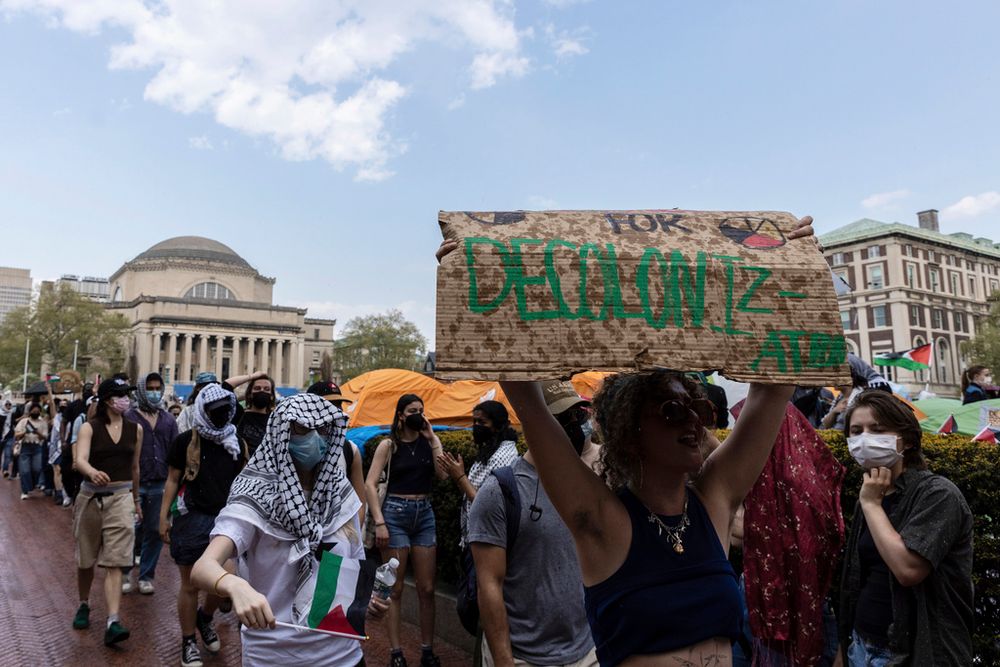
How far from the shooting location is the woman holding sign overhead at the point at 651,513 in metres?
1.91

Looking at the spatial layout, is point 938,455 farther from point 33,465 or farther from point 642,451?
point 33,465

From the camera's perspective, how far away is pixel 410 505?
19.1 feet

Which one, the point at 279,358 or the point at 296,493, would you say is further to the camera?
the point at 279,358

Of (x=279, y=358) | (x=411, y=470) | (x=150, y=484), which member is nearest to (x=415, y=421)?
(x=411, y=470)

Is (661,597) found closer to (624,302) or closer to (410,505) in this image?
(624,302)

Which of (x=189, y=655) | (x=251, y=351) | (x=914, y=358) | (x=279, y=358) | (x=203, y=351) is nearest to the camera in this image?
(x=189, y=655)

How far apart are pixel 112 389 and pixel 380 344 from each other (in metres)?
57.8

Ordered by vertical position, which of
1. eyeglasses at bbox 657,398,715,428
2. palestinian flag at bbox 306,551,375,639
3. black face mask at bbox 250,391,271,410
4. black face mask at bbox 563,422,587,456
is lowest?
palestinian flag at bbox 306,551,375,639

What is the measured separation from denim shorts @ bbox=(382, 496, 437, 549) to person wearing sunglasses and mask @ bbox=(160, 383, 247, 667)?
4.20 feet

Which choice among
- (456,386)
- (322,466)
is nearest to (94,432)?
(322,466)

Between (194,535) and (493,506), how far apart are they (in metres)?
3.49

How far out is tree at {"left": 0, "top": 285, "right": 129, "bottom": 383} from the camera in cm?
6084

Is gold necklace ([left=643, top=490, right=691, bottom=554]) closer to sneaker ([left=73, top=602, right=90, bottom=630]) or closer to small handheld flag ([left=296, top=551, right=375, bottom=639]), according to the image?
small handheld flag ([left=296, top=551, right=375, bottom=639])

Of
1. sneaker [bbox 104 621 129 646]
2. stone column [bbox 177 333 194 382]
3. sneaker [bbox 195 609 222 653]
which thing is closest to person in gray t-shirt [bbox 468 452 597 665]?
sneaker [bbox 195 609 222 653]
